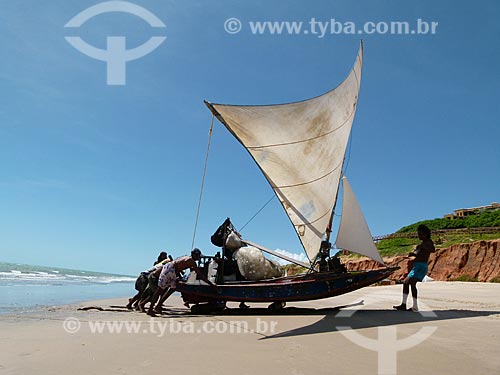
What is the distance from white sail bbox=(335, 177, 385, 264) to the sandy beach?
6.31ft

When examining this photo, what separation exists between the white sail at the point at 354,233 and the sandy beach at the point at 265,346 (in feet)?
6.31

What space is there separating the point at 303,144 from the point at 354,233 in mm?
3340

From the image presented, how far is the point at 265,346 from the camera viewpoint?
5.28m

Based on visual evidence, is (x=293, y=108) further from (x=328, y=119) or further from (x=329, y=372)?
(x=329, y=372)

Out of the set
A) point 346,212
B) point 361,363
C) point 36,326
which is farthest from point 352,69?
point 36,326

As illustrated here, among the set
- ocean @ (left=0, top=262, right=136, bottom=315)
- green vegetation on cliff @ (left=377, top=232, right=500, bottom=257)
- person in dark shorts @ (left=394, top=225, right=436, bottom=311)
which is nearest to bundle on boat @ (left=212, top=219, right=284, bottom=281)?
person in dark shorts @ (left=394, top=225, right=436, bottom=311)

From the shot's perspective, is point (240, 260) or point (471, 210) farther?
point (471, 210)

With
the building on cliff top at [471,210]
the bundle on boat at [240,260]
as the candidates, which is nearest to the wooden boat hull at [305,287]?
the bundle on boat at [240,260]

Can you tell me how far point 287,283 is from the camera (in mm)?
9594

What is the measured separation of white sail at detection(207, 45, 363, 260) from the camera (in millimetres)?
11141

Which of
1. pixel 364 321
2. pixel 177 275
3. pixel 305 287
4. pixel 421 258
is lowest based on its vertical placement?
pixel 364 321

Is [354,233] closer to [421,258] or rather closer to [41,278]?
[421,258]

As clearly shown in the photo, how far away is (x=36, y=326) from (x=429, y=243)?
8578mm

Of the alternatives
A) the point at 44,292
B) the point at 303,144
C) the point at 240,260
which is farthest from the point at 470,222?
the point at 44,292
